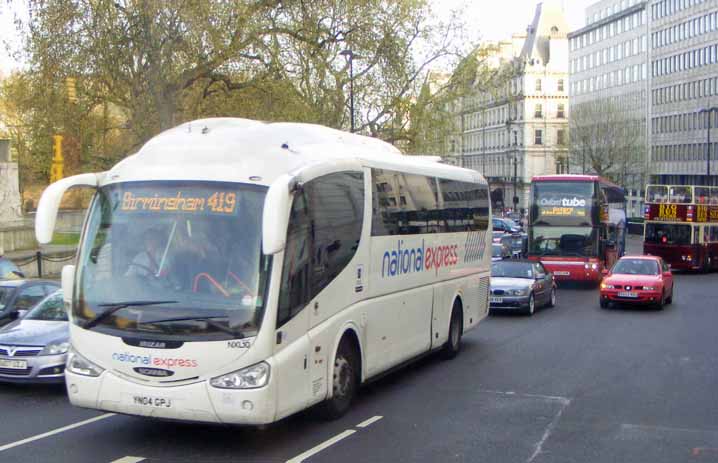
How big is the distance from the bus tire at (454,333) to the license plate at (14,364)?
685 cm

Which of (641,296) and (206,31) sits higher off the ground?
(206,31)

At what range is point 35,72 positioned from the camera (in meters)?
27.0

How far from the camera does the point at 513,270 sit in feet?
88.2

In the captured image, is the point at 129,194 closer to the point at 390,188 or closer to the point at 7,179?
the point at 390,188

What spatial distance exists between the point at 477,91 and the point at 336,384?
104 ft

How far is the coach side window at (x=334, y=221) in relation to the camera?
411 inches

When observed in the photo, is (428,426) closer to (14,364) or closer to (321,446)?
(321,446)

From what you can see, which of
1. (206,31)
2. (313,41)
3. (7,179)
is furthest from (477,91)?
(7,179)

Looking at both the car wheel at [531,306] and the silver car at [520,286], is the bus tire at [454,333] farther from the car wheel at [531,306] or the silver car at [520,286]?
the car wheel at [531,306]

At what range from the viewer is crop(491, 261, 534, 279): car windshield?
1049 inches

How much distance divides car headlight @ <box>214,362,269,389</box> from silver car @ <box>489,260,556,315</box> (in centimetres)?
1578

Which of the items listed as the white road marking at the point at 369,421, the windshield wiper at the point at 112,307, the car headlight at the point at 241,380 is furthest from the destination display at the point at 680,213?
the windshield wiper at the point at 112,307

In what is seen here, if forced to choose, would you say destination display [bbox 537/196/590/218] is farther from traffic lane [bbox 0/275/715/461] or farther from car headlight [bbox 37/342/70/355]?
car headlight [bbox 37/342/70/355]

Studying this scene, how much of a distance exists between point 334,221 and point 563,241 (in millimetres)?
25790
